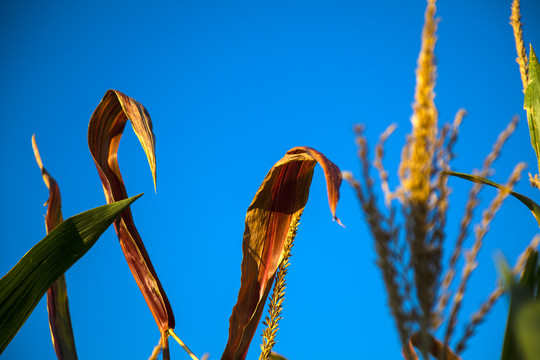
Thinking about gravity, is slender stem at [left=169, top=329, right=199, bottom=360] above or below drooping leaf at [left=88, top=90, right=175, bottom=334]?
below

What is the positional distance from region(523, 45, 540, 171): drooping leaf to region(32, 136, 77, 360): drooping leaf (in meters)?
1.07

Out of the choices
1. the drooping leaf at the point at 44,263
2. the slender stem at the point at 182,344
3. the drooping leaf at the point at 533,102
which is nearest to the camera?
the drooping leaf at the point at 44,263

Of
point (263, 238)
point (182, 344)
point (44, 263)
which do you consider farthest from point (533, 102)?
point (44, 263)

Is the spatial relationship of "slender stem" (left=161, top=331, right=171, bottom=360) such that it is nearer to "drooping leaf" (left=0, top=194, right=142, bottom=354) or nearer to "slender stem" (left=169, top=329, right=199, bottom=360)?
"slender stem" (left=169, top=329, right=199, bottom=360)

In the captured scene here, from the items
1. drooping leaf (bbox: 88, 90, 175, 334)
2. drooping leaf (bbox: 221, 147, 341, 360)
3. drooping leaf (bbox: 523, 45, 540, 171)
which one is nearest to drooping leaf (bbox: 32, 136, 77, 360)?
drooping leaf (bbox: 88, 90, 175, 334)

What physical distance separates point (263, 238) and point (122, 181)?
339 millimetres

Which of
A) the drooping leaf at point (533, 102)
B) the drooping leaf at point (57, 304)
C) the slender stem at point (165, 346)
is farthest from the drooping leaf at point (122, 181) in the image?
the drooping leaf at point (533, 102)

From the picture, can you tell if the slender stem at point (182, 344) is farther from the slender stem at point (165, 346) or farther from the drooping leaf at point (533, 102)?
the drooping leaf at point (533, 102)

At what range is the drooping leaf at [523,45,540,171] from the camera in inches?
39.8

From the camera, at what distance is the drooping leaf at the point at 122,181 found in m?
0.90

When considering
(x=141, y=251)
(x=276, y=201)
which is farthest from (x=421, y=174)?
(x=141, y=251)

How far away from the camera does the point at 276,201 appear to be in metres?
0.90

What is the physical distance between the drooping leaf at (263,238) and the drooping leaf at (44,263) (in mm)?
262

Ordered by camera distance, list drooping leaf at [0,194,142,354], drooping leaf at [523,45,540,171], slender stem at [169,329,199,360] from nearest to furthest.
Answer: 1. drooping leaf at [0,194,142,354]
2. slender stem at [169,329,199,360]
3. drooping leaf at [523,45,540,171]
